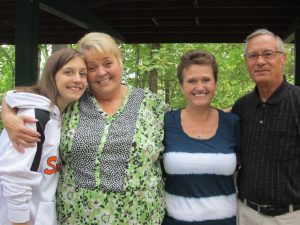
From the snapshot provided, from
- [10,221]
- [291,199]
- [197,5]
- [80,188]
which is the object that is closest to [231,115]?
[291,199]

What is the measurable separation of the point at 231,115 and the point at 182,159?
0.54m

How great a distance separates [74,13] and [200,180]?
140 inches

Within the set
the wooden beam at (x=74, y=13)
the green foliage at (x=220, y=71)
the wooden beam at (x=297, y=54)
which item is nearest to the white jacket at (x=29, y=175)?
the wooden beam at (x=74, y=13)

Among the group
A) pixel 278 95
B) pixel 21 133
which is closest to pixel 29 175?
pixel 21 133

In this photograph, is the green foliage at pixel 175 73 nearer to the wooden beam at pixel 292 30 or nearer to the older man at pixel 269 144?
the wooden beam at pixel 292 30

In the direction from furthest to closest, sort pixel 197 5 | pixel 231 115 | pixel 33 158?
1. pixel 197 5
2. pixel 231 115
3. pixel 33 158

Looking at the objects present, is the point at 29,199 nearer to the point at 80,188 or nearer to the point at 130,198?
the point at 80,188

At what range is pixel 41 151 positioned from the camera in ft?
8.28

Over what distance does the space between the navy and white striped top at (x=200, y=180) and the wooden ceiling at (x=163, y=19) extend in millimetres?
2844

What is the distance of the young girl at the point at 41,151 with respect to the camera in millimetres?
2451

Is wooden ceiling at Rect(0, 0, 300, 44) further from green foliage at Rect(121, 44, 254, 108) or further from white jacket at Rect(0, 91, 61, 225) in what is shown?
green foliage at Rect(121, 44, 254, 108)

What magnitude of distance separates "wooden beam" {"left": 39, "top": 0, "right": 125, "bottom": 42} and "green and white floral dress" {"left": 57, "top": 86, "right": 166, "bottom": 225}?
2.60 m

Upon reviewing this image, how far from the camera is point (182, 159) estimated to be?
2840 mm

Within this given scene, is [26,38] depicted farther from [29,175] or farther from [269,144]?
[269,144]
